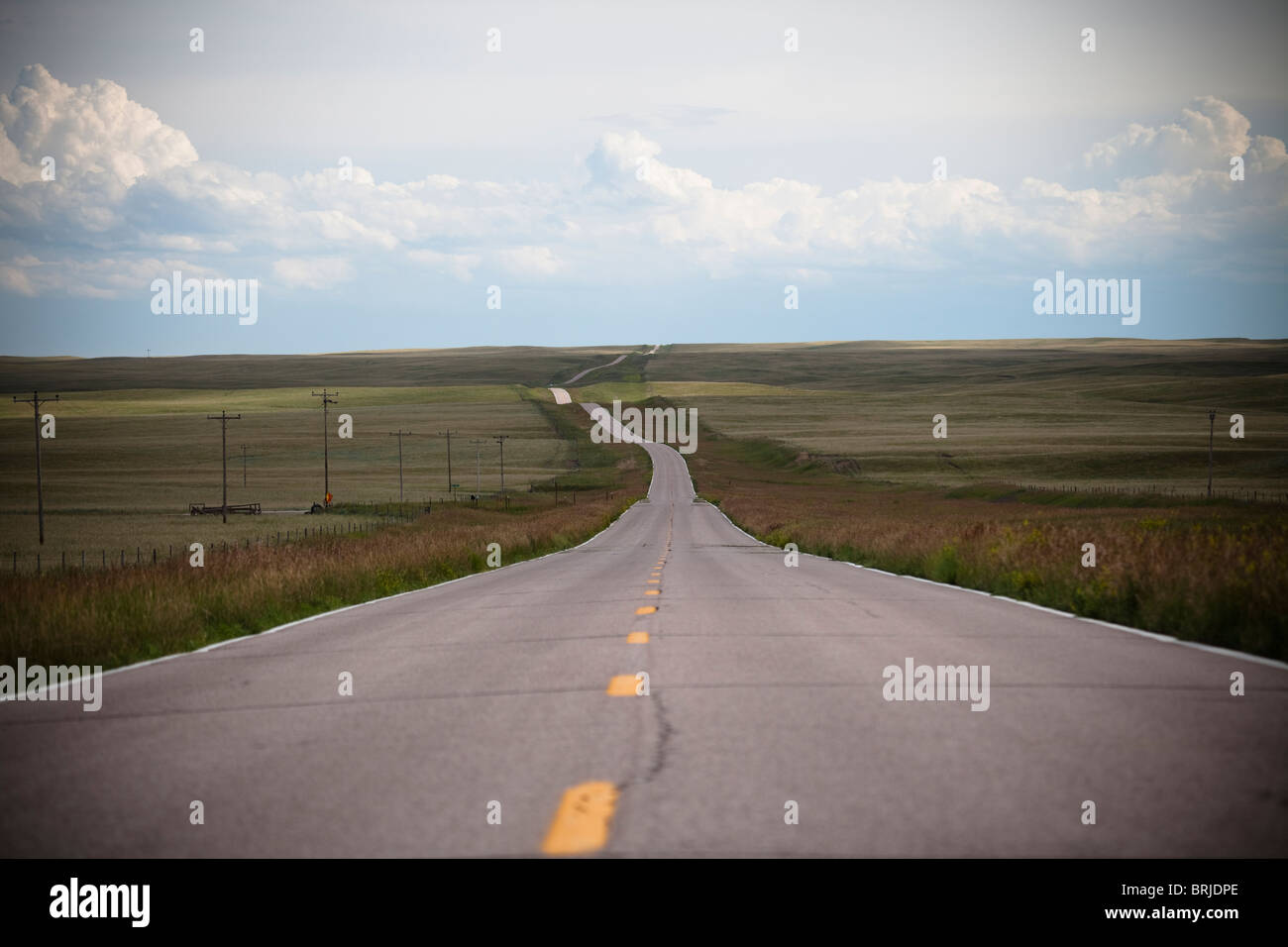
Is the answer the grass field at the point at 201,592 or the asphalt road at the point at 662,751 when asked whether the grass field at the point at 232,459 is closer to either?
the grass field at the point at 201,592

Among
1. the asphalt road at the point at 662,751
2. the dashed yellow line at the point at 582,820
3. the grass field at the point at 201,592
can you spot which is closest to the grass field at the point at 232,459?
the grass field at the point at 201,592

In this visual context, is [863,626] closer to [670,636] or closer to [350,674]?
[670,636]

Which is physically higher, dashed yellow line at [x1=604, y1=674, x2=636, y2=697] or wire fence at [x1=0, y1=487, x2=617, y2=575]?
dashed yellow line at [x1=604, y1=674, x2=636, y2=697]

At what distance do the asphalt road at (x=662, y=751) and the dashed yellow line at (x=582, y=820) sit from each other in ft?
0.07

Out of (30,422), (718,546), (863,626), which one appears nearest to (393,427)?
(30,422)

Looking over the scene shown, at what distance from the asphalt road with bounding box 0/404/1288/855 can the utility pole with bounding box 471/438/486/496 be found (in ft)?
276

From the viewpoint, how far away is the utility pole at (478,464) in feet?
324

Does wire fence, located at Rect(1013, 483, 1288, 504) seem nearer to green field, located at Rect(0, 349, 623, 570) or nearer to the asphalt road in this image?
green field, located at Rect(0, 349, 623, 570)

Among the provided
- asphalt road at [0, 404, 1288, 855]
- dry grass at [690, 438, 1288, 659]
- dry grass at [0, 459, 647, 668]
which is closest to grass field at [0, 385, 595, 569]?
dry grass at [0, 459, 647, 668]

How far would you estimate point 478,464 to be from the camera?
10875cm

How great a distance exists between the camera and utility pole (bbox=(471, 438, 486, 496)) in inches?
3888

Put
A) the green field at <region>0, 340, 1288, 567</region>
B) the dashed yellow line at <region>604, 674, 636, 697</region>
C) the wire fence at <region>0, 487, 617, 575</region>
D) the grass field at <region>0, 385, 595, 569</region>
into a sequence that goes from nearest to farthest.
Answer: the dashed yellow line at <region>604, 674, 636, 697</region> → the wire fence at <region>0, 487, 617, 575</region> → the grass field at <region>0, 385, 595, 569</region> → the green field at <region>0, 340, 1288, 567</region>
